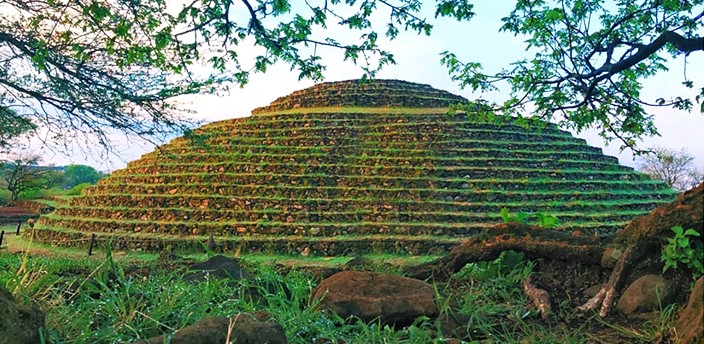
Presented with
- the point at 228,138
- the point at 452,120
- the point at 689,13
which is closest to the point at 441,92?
the point at 452,120

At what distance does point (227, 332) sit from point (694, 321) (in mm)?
2051

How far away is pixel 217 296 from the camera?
3.12 metres

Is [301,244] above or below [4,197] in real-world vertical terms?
below

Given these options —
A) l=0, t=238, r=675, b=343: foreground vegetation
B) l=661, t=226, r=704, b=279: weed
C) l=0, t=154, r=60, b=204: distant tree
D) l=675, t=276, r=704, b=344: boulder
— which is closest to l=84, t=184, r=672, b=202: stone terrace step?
l=0, t=238, r=675, b=343: foreground vegetation

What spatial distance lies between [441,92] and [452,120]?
5.50m

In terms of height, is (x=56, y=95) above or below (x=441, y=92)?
below

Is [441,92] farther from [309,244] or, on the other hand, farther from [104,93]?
[104,93]

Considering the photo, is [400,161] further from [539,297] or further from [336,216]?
[539,297]

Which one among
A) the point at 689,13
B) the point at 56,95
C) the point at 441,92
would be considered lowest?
the point at 56,95

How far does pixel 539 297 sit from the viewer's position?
10.7 feet

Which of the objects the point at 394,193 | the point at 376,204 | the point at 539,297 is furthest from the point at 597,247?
the point at 394,193

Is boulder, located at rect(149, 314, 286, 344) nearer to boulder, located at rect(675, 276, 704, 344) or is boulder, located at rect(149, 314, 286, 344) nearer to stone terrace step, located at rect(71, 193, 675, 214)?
boulder, located at rect(675, 276, 704, 344)

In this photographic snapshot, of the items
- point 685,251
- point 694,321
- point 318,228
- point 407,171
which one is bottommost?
point 318,228

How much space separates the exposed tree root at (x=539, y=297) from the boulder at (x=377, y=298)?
27.5 inches
